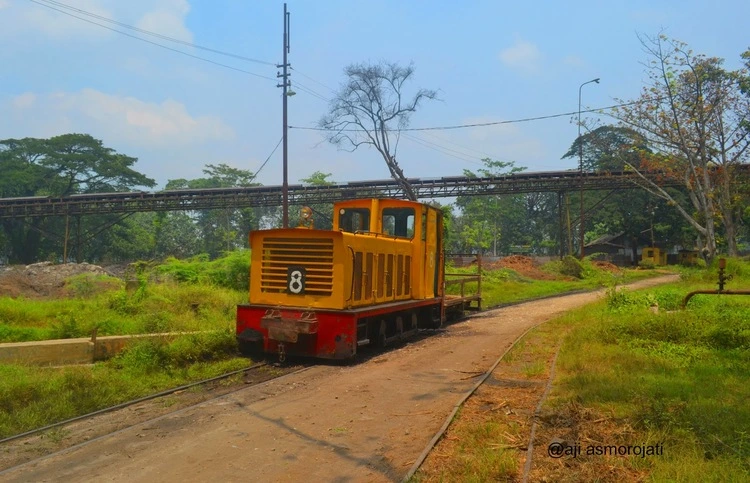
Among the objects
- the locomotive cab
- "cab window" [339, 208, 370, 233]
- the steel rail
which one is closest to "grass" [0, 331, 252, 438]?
the steel rail

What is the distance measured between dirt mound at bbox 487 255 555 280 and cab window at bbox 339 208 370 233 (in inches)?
939

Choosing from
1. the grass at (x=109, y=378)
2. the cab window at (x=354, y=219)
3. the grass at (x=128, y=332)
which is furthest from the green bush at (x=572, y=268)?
the grass at (x=109, y=378)

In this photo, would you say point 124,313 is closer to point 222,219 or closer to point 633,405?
point 633,405

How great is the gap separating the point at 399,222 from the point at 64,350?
6868mm

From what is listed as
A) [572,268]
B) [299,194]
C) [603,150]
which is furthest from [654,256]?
[299,194]

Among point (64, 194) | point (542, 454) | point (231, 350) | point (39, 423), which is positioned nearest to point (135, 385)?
point (39, 423)

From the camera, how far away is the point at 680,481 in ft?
13.9

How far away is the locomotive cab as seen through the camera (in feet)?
32.4

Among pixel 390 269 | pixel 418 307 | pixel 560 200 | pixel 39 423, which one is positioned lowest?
pixel 39 423

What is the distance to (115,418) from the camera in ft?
22.1

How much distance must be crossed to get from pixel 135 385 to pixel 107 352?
220 centimetres

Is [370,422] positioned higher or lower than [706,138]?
lower

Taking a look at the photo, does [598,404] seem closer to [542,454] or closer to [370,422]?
[542,454]

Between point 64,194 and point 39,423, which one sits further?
point 64,194
